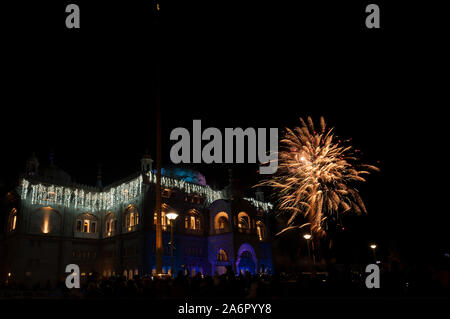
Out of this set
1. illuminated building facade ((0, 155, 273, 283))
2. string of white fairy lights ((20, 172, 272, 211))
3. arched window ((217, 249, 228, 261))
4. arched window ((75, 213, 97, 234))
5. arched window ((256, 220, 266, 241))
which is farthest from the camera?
arched window ((256, 220, 266, 241))

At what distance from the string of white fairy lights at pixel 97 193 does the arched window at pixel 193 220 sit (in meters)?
2.61

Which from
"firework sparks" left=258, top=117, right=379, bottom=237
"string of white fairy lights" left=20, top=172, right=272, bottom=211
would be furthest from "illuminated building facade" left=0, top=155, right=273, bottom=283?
"firework sparks" left=258, top=117, right=379, bottom=237

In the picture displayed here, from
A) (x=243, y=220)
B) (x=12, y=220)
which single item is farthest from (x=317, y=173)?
(x=12, y=220)

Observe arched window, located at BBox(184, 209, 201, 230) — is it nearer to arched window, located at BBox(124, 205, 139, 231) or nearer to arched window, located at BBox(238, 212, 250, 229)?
arched window, located at BBox(238, 212, 250, 229)

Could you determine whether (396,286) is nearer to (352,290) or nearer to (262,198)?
(352,290)

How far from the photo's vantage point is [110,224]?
4666 centimetres

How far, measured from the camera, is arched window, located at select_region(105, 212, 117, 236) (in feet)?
151

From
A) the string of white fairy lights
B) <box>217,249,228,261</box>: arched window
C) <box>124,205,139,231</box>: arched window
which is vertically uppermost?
the string of white fairy lights

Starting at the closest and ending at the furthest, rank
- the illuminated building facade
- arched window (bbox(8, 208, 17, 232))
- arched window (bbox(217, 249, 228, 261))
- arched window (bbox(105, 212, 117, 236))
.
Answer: the illuminated building facade → arched window (bbox(8, 208, 17, 232)) → arched window (bbox(217, 249, 228, 261)) → arched window (bbox(105, 212, 117, 236))

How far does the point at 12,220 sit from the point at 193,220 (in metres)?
21.3

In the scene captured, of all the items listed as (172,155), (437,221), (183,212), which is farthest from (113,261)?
(437,221)

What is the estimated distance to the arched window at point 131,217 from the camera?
42466 millimetres

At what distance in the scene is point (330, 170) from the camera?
22438 millimetres

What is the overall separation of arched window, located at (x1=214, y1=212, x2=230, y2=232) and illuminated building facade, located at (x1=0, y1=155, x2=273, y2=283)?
0.13m
